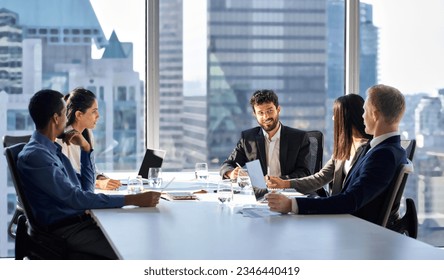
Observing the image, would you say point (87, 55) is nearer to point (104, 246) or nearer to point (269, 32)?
point (269, 32)

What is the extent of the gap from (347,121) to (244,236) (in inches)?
62.8

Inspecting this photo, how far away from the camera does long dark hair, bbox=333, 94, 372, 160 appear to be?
4516 mm

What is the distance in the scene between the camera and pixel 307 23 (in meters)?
7.03

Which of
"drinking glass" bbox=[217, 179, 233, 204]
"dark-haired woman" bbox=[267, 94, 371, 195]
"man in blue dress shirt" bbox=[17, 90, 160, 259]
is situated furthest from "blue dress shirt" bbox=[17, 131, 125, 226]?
"dark-haired woman" bbox=[267, 94, 371, 195]

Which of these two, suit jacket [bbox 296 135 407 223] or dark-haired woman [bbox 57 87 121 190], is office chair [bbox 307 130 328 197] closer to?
dark-haired woman [bbox 57 87 121 190]

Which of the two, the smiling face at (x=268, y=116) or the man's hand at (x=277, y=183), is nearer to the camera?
the man's hand at (x=277, y=183)

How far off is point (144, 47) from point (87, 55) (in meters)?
0.52

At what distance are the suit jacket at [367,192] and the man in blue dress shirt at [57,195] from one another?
92 centimetres

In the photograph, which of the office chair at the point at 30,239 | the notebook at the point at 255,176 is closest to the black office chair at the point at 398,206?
the notebook at the point at 255,176

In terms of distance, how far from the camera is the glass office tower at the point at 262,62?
22.6ft

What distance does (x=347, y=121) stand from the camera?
4523 mm

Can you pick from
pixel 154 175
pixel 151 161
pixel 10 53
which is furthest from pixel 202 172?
pixel 10 53

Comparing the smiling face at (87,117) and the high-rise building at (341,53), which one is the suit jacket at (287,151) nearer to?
the smiling face at (87,117)
